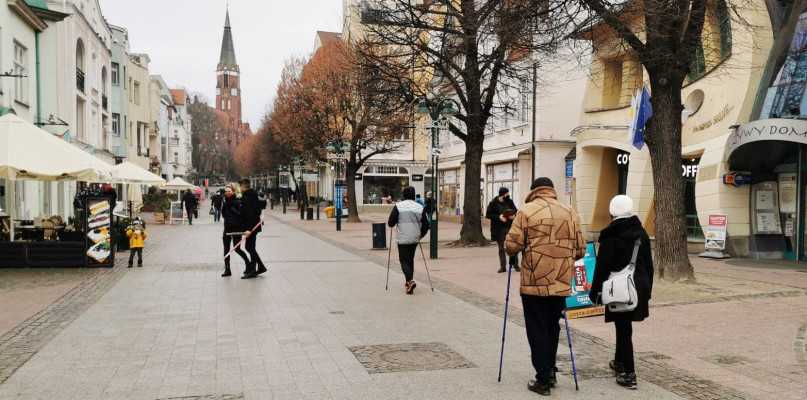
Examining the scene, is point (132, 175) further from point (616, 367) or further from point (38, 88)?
point (616, 367)

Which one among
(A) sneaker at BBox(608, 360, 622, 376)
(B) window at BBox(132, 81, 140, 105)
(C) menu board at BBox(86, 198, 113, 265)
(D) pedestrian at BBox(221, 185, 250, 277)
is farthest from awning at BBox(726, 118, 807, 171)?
(B) window at BBox(132, 81, 140, 105)

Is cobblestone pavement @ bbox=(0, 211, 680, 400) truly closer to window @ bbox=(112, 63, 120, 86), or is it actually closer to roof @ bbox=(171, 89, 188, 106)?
window @ bbox=(112, 63, 120, 86)

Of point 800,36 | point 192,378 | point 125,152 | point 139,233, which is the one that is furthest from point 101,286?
point 125,152

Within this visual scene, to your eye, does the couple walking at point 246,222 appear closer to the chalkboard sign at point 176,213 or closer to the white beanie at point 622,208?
the white beanie at point 622,208

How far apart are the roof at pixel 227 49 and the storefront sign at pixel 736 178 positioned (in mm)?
130558

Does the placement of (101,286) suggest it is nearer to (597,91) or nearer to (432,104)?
(432,104)

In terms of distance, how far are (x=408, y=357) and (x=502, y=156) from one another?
24177 mm

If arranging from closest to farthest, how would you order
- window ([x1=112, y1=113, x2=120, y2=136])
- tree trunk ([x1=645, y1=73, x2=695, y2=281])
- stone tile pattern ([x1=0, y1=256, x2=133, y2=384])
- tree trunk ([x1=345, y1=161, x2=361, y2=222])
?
stone tile pattern ([x1=0, y1=256, x2=133, y2=384]) → tree trunk ([x1=645, y1=73, x2=695, y2=281]) → tree trunk ([x1=345, y1=161, x2=361, y2=222]) → window ([x1=112, y1=113, x2=120, y2=136])

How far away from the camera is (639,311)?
5516 millimetres

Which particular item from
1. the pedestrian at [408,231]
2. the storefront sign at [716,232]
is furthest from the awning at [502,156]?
the pedestrian at [408,231]

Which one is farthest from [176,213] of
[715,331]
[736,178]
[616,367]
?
[616,367]

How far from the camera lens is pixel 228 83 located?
13750cm

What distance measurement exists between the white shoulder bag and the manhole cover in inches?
59.2

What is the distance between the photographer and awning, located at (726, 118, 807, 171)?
14141 millimetres
